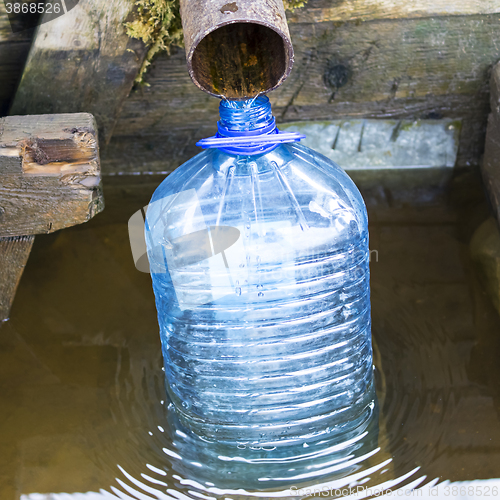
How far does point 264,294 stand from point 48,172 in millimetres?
632

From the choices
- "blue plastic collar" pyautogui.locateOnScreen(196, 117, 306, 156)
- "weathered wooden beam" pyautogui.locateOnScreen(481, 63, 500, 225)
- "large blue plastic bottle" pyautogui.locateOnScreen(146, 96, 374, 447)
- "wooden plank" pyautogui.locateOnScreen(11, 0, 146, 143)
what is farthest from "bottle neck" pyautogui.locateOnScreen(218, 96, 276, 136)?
"weathered wooden beam" pyautogui.locateOnScreen(481, 63, 500, 225)

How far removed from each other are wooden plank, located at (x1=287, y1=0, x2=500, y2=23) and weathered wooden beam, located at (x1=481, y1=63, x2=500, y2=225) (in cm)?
23

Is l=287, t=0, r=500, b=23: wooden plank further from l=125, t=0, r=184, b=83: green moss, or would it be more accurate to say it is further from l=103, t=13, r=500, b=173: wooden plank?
l=125, t=0, r=184, b=83: green moss

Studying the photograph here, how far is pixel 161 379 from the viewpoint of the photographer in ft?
5.31

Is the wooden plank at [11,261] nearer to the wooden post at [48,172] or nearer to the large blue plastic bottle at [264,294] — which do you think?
the wooden post at [48,172]

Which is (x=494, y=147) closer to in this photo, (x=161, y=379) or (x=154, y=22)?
(x=154, y=22)

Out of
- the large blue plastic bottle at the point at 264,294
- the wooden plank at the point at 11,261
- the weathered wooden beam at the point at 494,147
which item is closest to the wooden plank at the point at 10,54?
the wooden plank at the point at 11,261

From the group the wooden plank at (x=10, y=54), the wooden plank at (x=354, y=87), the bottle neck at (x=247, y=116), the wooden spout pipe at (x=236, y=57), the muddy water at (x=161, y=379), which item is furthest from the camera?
the wooden plank at (x=354, y=87)

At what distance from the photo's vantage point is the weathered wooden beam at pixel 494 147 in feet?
5.96

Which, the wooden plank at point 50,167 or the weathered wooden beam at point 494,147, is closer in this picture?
the wooden plank at point 50,167

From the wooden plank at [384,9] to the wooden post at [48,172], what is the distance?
805mm

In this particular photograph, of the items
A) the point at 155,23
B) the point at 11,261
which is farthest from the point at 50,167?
the point at 155,23

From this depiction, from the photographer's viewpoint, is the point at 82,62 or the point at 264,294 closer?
the point at 264,294

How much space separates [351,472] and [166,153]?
1.40 metres
